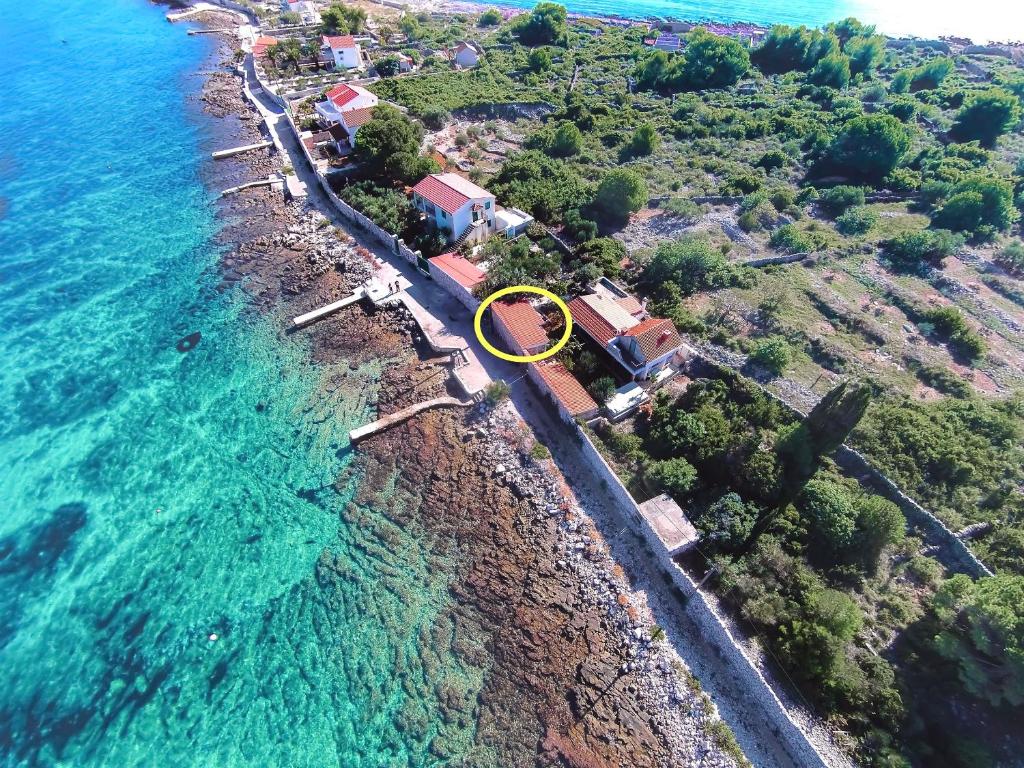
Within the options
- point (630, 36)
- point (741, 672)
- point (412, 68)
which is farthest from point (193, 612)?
point (630, 36)

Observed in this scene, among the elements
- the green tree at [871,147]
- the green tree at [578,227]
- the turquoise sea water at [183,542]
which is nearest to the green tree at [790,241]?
the green tree at [578,227]

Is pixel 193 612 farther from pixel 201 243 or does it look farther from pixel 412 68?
pixel 412 68

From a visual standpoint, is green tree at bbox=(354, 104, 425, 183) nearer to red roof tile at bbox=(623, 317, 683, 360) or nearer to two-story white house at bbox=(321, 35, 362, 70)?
red roof tile at bbox=(623, 317, 683, 360)

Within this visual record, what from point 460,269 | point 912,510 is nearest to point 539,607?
point 912,510

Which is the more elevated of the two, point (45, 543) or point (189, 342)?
point (189, 342)

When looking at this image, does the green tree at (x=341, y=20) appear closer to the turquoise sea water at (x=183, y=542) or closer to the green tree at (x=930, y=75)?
the turquoise sea water at (x=183, y=542)

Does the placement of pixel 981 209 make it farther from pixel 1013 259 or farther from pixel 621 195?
pixel 621 195

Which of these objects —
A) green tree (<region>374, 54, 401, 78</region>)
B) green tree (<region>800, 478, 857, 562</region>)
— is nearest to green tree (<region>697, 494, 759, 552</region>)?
green tree (<region>800, 478, 857, 562</region>)
